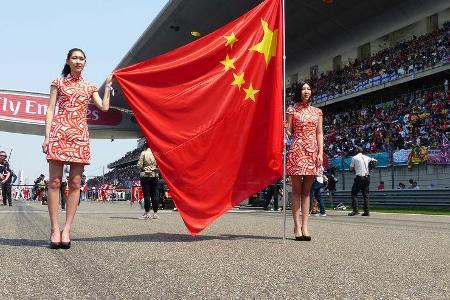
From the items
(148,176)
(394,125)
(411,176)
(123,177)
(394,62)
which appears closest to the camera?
(148,176)

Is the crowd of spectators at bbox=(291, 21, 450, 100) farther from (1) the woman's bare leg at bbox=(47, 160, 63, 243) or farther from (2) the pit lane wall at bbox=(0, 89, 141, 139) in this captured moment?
(1) the woman's bare leg at bbox=(47, 160, 63, 243)

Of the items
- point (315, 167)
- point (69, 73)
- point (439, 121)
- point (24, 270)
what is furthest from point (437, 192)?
point (24, 270)

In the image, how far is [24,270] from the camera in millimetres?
3277

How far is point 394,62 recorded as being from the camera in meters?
27.5

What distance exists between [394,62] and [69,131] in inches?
994

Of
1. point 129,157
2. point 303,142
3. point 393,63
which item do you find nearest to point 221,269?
point 303,142

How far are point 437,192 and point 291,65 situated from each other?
78.8 feet

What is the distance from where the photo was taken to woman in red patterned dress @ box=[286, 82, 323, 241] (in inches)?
223

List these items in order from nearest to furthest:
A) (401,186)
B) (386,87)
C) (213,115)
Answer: (213,115), (401,186), (386,87)

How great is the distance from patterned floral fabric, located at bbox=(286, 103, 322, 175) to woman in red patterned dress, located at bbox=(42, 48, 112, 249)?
205 centimetres

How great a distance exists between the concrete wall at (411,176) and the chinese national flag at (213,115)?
11.0m

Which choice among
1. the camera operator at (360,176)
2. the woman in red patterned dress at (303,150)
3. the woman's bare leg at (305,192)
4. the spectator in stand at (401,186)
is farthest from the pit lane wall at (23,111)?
the woman's bare leg at (305,192)

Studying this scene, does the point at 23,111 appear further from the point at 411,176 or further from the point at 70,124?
the point at 70,124

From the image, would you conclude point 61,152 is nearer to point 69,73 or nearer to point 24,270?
point 69,73
